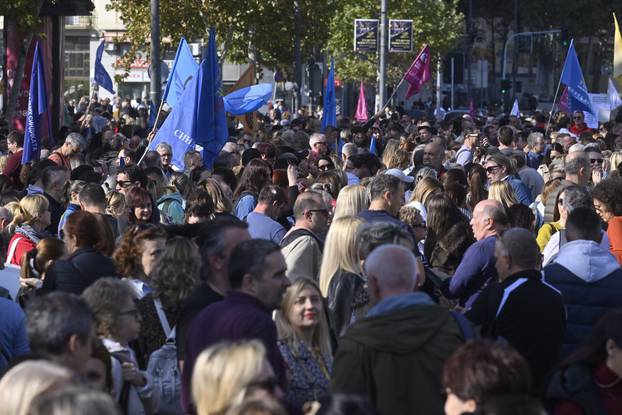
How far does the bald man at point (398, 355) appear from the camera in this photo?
5.48m

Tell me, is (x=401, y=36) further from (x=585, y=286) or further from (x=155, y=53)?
(x=585, y=286)

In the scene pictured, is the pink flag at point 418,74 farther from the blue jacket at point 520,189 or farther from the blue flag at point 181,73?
the blue jacket at point 520,189

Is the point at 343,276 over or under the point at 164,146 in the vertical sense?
under

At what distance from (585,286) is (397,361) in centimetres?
260

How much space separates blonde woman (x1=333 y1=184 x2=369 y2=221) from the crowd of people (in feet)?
0.07

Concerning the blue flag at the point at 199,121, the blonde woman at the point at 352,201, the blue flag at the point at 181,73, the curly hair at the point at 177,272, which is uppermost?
the blue flag at the point at 181,73

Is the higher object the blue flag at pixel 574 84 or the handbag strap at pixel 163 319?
the blue flag at pixel 574 84

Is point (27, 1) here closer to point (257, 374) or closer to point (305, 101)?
point (257, 374)

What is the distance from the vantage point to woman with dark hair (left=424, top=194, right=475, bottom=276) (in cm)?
957

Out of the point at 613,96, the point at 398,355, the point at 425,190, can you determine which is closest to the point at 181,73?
the point at 425,190

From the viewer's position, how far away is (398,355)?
18.0 ft

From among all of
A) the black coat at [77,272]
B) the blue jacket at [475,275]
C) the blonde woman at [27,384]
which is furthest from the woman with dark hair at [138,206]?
the blonde woman at [27,384]

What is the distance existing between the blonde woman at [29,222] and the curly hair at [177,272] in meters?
2.70

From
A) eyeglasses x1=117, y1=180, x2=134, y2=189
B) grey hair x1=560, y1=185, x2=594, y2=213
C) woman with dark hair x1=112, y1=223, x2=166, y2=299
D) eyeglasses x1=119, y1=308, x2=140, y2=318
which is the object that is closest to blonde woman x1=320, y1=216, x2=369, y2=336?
woman with dark hair x1=112, y1=223, x2=166, y2=299
